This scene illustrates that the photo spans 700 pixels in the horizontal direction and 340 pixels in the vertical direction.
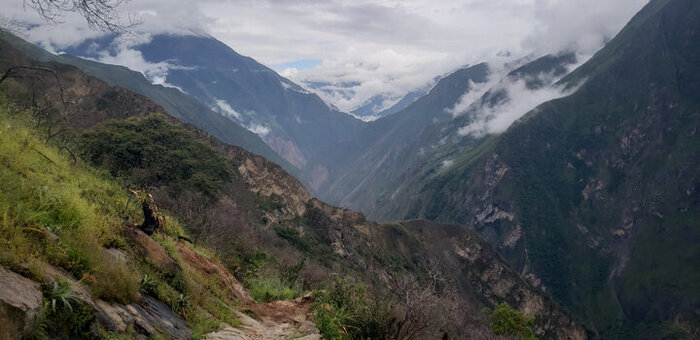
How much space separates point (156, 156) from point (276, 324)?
3557 cm

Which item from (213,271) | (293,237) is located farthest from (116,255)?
(293,237)

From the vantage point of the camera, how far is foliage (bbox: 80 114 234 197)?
36281mm

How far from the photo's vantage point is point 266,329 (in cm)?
1013

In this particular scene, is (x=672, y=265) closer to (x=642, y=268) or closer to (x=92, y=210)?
(x=642, y=268)

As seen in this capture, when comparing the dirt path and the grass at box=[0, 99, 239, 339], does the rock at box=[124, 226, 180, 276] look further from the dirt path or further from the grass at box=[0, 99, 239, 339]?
the dirt path

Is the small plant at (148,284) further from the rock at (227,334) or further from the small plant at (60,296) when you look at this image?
the small plant at (60,296)

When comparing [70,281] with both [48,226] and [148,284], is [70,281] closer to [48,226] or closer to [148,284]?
[48,226]

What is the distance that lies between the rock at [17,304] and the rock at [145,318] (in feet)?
2.99

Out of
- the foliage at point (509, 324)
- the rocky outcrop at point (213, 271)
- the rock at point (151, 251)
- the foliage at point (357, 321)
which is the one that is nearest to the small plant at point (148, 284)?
the rock at point (151, 251)

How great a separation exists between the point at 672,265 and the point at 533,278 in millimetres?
47148

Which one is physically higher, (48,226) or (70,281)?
(48,226)

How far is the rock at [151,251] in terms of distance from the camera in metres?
8.66

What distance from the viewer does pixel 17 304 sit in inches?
193

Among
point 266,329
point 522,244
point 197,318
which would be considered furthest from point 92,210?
point 522,244
